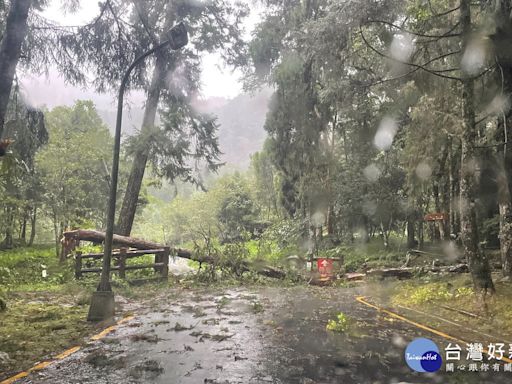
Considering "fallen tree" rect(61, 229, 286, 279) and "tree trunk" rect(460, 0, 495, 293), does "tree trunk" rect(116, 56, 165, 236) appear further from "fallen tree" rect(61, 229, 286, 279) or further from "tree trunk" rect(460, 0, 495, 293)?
"tree trunk" rect(460, 0, 495, 293)

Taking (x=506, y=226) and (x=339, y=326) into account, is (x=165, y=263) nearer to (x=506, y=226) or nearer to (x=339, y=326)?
(x=339, y=326)

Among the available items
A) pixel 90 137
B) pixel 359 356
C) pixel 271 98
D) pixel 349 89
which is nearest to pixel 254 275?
pixel 349 89

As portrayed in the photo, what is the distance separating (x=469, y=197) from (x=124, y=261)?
38.7 ft

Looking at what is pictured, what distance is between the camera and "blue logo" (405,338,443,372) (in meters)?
5.37

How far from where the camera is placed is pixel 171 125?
1777 cm

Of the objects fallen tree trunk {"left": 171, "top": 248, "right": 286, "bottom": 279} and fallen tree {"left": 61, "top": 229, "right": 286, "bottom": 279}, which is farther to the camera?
fallen tree trunk {"left": 171, "top": 248, "right": 286, "bottom": 279}

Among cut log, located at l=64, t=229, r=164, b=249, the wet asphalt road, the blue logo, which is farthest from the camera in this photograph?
cut log, located at l=64, t=229, r=164, b=249

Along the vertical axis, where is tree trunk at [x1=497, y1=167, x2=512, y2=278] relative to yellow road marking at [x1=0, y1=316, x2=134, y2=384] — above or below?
above

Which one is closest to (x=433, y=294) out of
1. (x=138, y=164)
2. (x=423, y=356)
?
(x=423, y=356)

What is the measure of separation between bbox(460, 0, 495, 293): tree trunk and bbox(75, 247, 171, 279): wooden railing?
37.0 feet

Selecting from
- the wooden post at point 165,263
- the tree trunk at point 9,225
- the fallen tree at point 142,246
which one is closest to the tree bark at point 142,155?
the fallen tree at point 142,246

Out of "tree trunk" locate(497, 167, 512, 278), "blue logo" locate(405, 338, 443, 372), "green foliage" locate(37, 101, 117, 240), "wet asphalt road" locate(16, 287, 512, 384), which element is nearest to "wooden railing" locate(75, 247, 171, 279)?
"wet asphalt road" locate(16, 287, 512, 384)

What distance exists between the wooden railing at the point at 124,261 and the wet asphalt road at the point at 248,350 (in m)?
4.89

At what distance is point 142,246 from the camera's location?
16.8 m
